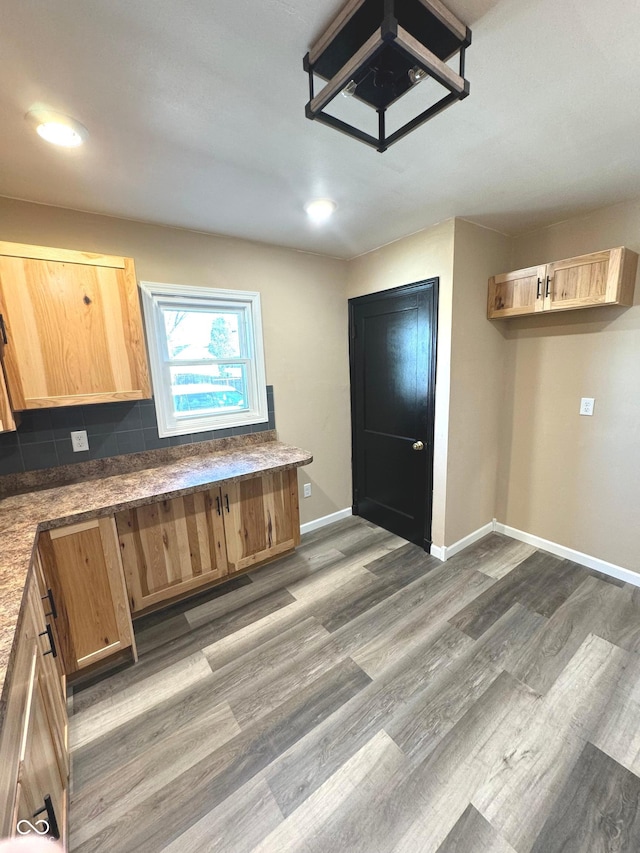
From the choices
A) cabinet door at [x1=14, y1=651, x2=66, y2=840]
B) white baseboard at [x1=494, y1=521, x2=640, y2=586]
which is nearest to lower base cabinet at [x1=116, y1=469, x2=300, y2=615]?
cabinet door at [x1=14, y1=651, x2=66, y2=840]

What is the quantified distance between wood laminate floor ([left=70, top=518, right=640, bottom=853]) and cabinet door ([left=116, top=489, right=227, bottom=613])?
8.9 inches

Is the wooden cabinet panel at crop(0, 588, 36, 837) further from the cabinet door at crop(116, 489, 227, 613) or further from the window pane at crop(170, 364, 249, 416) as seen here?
the window pane at crop(170, 364, 249, 416)

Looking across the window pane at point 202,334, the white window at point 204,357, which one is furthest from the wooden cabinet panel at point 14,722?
the window pane at point 202,334

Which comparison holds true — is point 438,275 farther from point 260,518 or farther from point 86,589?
point 86,589

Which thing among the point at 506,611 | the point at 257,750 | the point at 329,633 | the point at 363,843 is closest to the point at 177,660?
the point at 257,750

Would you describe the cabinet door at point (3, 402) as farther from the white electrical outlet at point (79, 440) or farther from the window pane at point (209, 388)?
the window pane at point (209, 388)

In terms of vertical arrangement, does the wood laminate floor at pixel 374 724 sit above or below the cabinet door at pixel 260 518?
below

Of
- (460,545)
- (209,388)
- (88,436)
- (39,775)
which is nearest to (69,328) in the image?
(88,436)

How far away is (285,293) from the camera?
2.80 metres

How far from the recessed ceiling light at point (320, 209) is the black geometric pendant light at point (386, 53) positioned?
865 millimetres

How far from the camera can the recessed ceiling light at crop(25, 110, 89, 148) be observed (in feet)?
3.99

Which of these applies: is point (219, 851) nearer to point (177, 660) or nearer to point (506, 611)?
point (177, 660)

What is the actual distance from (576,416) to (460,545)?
1285 mm

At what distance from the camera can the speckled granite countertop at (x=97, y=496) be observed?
106 centimetres
